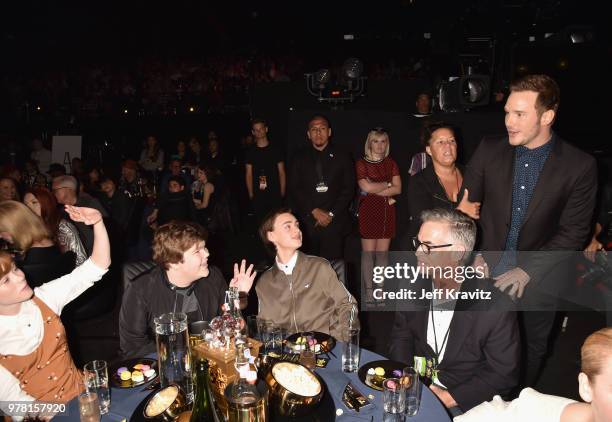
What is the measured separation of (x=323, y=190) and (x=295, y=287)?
6.67 ft

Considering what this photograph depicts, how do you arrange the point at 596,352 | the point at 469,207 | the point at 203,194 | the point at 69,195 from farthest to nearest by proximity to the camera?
the point at 203,194 → the point at 69,195 → the point at 469,207 → the point at 596,352

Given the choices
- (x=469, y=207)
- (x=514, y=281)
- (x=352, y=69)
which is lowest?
(x=514, y=281)

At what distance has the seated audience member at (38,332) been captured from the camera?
6.66 feet

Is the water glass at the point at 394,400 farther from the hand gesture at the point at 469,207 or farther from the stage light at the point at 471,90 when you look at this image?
the stage light at the point at 471,90

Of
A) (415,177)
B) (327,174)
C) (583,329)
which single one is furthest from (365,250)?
(583,329)

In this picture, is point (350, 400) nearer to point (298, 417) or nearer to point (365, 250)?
A: point (298, 417)

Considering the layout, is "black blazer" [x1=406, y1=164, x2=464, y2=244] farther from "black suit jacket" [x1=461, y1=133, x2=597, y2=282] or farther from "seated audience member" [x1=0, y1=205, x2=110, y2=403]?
"seated audience member" [x1=0, y1=205, x2=110, y2=403]

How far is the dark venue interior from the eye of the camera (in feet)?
7.26

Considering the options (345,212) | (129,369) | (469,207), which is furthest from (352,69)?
(129,369)

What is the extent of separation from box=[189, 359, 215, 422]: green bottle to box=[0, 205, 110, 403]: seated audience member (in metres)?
1.05

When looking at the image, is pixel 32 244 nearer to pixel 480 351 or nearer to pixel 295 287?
pixel 295 287

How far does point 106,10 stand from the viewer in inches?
358

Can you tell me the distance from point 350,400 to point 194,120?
33.6 feet

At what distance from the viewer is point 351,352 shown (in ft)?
7.03
